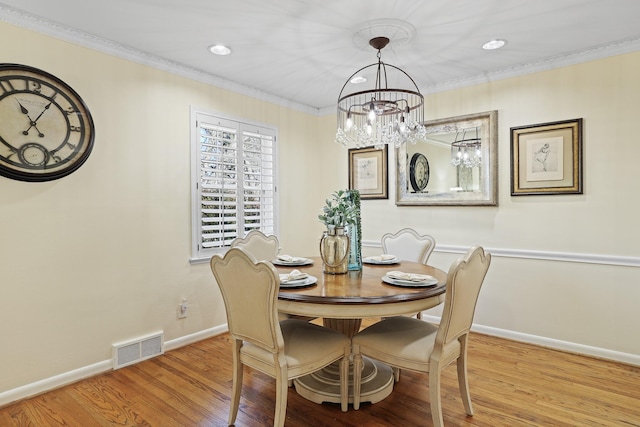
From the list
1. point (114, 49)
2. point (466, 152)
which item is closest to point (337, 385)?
point (466, 152)

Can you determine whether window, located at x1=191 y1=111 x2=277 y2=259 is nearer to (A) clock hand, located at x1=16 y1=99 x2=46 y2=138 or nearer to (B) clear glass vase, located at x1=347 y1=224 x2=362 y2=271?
(A) clock hand, located at x1=16 y1=99 x2=46 y2=138

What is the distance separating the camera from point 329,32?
2.72 metres

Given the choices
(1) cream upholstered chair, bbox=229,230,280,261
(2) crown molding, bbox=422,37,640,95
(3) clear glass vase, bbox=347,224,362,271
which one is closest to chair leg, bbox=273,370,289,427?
(3) clear glass vase, bbox=347,224,362,271

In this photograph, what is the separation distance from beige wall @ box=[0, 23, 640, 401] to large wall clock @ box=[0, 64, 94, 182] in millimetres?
86

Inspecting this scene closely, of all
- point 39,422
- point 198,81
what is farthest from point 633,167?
point 39,422

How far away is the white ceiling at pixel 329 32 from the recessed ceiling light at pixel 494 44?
6 centimetres

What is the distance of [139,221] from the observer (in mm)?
3098

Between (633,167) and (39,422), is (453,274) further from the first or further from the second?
(39,422)

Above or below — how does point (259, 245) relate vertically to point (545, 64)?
below

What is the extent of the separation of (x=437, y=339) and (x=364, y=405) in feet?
2.44

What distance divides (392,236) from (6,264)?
2.99 metres

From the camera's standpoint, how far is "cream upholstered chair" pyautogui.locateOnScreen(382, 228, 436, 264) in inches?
132

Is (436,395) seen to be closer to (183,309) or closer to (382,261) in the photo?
(382,261)

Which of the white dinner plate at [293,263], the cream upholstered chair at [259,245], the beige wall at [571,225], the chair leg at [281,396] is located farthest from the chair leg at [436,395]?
the beige wall at [571,225]
